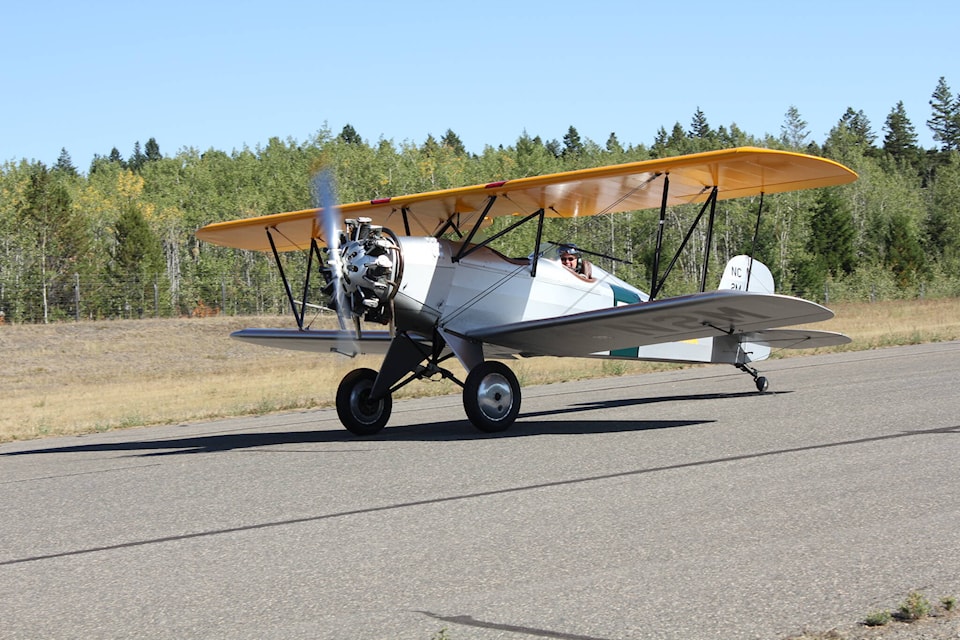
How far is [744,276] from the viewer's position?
55.6ft

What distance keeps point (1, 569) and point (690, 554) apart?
152 inches

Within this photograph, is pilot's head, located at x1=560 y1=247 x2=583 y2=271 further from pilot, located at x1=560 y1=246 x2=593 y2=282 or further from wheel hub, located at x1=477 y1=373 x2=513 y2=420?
wheel hub, located at x1=477 y1=373 x2=513 y2=420

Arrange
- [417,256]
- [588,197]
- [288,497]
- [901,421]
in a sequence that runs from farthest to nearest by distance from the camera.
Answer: [588,197], [417,256], [901,421], [288,497]

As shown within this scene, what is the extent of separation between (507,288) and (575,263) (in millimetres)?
1375

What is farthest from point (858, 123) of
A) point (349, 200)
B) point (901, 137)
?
point (349, 200)

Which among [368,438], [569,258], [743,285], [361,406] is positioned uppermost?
[569,258]

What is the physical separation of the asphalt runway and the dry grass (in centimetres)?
892

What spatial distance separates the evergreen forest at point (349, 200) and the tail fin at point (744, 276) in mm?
33982

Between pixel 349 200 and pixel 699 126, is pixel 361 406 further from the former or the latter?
pixel 699 126

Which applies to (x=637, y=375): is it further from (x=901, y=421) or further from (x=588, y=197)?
(x=901, y=421)

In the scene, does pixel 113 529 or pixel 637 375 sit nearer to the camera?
pixel 113 529

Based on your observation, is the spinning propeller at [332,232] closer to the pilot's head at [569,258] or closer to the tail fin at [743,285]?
the pilot's head at [569,258]

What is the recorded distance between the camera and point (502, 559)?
5566 millimetres

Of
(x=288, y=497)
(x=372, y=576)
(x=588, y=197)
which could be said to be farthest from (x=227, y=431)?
(x=372, y=576)
